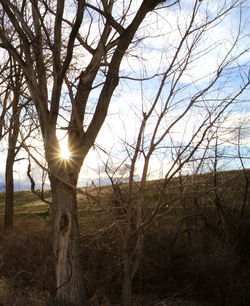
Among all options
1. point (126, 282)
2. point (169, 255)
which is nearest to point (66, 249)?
point (126, 282)

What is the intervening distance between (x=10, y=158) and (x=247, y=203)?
11.5 meters

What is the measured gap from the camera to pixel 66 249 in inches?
221

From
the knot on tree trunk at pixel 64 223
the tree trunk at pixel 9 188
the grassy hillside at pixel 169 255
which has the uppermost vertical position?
the tree trunk at pixel 9 188

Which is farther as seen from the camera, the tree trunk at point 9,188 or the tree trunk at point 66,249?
the tree trunk at point 9,188

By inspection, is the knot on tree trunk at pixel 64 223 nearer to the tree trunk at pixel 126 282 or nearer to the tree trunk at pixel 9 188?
the tree trunk at pixel 126 282

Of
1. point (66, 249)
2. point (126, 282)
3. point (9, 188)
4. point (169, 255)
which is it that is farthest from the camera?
point (9, 188)

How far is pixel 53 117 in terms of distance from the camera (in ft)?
18.8

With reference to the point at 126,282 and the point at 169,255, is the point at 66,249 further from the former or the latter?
the point at 169,255

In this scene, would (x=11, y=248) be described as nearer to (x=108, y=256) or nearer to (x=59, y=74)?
(x=108, y=256)

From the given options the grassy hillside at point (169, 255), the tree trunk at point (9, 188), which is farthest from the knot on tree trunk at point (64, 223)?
the tree trunk at point (9, 188)

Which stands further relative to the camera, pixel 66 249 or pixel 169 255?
pixel 169 255

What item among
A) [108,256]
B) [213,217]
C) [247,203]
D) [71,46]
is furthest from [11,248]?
[71,46]

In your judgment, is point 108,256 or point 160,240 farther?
point 160,240

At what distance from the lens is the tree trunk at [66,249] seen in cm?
Result: 559
